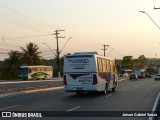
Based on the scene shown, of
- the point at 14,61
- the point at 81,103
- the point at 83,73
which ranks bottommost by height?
the point at 81,103

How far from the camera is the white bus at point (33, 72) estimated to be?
89000 mm

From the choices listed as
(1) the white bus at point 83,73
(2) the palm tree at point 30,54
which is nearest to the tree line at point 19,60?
(2) the palm tree at point 30,54

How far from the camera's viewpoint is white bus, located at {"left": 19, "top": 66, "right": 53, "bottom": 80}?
8900cm

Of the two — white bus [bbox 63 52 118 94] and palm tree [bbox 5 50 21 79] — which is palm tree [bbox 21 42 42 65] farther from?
white bus [bbox 63 52 118 94]

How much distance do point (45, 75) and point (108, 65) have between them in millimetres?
64080

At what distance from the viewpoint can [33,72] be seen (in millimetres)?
90500

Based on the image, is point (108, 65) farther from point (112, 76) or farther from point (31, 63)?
point (31, 63)

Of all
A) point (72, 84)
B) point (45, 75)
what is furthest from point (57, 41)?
point (72, 84)

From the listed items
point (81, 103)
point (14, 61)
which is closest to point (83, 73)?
point (81, 103)

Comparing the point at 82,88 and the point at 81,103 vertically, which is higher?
the point at 82,88

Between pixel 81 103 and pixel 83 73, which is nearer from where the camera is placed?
pixel 81 103

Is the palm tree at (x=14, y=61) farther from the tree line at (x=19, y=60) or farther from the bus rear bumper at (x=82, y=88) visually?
the bus rear bumper at (x=82, y=88)

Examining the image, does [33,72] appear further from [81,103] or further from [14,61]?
[81,103]

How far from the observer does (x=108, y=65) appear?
32.8m
